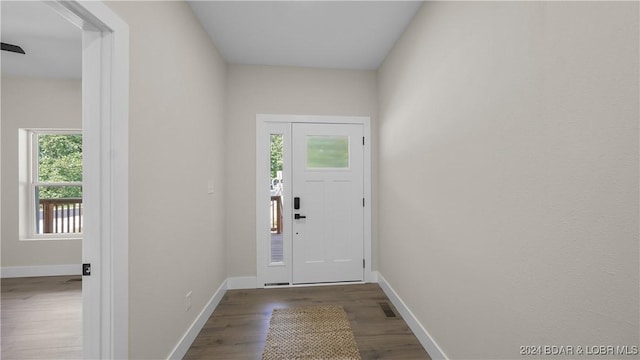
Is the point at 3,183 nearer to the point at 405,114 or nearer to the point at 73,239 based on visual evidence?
the point at 73,239

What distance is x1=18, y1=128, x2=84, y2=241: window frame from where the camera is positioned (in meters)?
3.53

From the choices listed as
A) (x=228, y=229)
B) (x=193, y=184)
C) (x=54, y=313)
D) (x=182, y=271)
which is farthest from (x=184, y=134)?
(x=54, y=313)

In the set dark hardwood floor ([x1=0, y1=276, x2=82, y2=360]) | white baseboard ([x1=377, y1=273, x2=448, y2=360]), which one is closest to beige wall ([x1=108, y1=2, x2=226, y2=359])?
dark hardwood floor ([x1=0, y1=276, x2=82, y2=360])

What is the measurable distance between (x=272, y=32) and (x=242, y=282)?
274cm

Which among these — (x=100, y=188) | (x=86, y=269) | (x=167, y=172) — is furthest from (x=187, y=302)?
(x=100, y=188)

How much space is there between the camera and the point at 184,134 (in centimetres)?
194

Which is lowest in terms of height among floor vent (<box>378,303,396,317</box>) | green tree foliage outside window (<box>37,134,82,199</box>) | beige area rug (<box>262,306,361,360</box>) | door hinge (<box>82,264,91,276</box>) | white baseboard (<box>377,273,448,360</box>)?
floor vent (<box>378,303,396,317</box>)

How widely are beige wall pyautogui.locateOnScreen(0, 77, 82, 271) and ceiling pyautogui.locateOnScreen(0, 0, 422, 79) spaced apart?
34cm

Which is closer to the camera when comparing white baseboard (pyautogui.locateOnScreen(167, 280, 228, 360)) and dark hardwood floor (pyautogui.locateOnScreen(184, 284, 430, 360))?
white baseboard (pyautogui.locateOnScreen(167, 280, 228, 360))

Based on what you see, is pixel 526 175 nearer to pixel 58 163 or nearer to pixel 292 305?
pixel 292 305

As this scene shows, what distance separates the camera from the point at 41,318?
7.97 feet

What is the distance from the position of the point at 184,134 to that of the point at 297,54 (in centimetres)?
156

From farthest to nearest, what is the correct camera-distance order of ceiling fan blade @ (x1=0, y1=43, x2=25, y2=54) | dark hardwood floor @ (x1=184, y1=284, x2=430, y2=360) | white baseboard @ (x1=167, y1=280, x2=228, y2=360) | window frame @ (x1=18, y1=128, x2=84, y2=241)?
1. window frame @ (x1=18, y1=128, x2=84, y2=241)
2. ceiling fan blade @ (x1=0, y1=43, x2=25, y2=54)
3. dark hardwood floor @ (x1=184, y1=284, x2=430, y2=360)
4. white baseboard @ (x1=167, y1=280, x2=228, y2=360)

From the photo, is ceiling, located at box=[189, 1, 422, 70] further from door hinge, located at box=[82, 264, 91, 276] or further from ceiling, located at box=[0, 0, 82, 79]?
door hinge, located at box=[82, 264, 91, 276]
